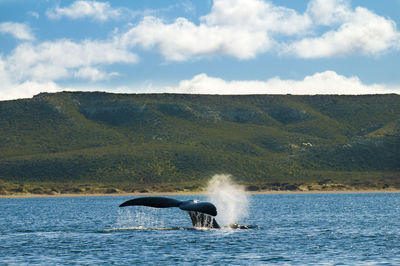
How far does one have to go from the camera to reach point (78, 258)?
3956cm

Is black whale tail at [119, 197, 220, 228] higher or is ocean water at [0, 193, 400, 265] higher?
black whale tail at [119, 197, 220, 228]

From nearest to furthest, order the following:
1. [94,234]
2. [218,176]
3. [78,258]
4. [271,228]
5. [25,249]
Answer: [78,258] → [25,249] → [94,234] → [271,228] → [218,176]

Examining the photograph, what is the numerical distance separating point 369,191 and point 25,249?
500 feet

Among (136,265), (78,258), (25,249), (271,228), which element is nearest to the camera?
(136,265)

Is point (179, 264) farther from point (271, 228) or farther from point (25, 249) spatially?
point (271, 228)

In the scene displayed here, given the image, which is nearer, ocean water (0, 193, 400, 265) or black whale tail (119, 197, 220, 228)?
ocean water (0, 193, 400, 265)

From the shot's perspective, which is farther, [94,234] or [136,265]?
[94,234]

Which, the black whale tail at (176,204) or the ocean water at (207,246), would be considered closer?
the ocean water at (207,246)

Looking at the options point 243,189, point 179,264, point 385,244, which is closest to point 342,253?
point 385,244

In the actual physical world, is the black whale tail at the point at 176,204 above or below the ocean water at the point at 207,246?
above

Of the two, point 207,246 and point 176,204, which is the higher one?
point 176,204

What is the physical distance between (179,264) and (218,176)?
158388 mm

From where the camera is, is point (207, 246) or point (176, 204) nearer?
point (176, 204)

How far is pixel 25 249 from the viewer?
44.6 m
